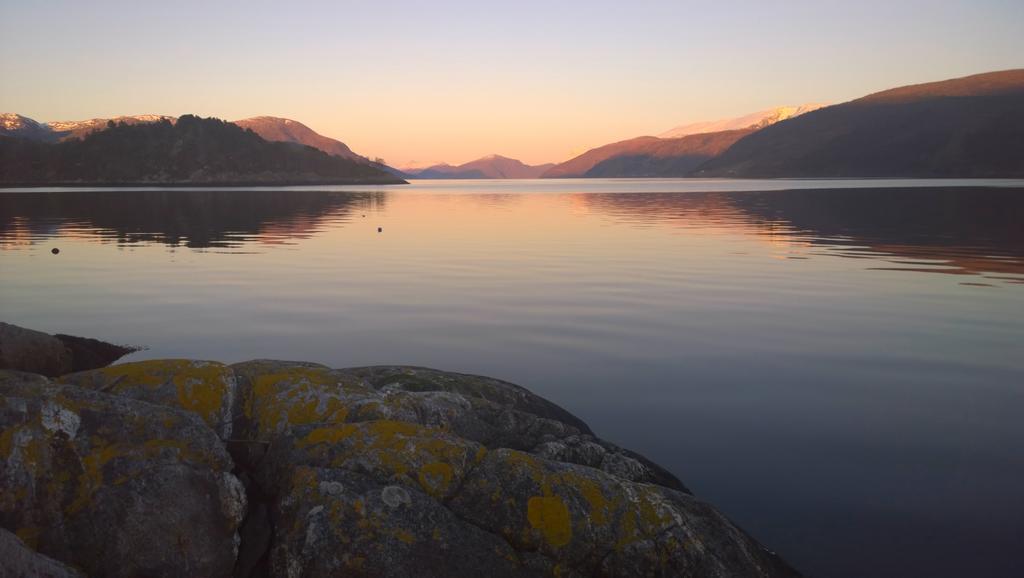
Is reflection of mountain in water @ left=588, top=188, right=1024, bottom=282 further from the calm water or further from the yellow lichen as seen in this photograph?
the yellow lichen

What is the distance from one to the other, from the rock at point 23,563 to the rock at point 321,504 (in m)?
0.53

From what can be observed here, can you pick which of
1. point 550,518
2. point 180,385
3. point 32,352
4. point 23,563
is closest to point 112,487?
point 23,563

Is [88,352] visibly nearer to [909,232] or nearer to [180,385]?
[180,385]

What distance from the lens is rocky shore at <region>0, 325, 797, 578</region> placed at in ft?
19.4

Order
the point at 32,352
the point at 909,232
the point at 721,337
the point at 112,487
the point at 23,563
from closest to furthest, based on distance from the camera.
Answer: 1. the point at 23,563
2. the point at 112,487
3. the point at 32,352
4. the point at 721,337
5. the point at 909,232

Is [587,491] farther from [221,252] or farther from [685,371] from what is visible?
[221,252]

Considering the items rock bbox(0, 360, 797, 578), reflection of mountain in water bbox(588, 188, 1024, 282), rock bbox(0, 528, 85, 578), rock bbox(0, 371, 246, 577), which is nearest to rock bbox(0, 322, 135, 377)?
rock bbox(0, 360, 797, 578)

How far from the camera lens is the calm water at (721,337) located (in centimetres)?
884

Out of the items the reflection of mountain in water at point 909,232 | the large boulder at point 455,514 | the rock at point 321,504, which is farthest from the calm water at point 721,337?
the rock at point 321,504

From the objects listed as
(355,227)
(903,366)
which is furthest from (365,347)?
(355,227)

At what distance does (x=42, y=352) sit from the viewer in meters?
11.6

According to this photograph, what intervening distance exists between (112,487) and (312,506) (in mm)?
1727

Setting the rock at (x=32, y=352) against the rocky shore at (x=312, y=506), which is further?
the rock at (x=32, y=352)

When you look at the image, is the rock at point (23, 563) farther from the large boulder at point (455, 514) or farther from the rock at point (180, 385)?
the rock at point (180, 385)
